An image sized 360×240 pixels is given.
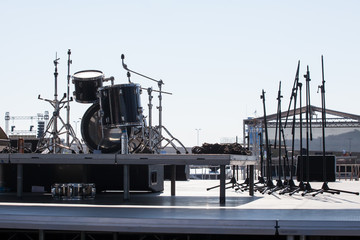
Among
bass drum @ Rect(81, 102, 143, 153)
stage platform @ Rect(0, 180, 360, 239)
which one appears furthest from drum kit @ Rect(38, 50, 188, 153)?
stage platform @ Rect(0, 180, 360, 239)

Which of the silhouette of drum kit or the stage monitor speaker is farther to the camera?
the stage monitor speaker

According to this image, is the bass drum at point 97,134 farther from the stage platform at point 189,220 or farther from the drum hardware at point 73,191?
the stage platform at point 189,220

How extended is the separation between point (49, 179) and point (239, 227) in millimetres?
5550

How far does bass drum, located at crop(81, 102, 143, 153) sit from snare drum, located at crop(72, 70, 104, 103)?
0.75 feet

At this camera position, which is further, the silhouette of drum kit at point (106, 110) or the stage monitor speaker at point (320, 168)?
the stage monitor speaker at point (320, 168)

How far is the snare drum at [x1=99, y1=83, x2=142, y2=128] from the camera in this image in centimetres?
1018

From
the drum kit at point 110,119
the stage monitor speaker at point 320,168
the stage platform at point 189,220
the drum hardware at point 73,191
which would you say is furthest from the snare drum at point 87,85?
the stage monitor speaker at point 320,168

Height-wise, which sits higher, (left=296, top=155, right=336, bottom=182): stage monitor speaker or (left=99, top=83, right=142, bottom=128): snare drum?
(left=99, top=83, right=142, bottom=128): snare drum

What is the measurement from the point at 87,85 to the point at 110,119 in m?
1.41

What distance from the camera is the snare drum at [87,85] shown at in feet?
37.3

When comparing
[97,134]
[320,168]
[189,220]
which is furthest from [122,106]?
[320,168]

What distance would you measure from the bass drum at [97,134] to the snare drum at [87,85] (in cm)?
23

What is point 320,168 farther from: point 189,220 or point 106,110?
point 189,220

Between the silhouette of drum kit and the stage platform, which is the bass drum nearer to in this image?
the silhouette of drum kit
